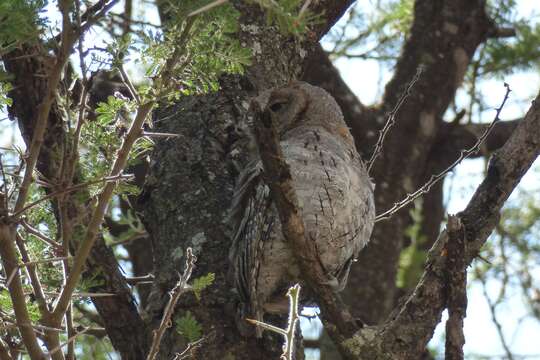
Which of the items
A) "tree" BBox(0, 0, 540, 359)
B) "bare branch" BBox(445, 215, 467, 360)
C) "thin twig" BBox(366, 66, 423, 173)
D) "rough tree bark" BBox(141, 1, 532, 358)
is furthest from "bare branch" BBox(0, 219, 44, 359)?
"thin twig" BBox(366, 66, 423, 173)

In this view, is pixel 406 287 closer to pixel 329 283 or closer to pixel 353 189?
pixel 353 189

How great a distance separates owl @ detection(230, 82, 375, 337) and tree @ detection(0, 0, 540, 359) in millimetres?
103

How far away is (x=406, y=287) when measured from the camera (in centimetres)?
611

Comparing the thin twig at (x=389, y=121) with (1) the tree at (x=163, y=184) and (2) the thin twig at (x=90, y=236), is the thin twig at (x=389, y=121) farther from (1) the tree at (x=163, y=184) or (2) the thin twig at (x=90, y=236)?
(2) the thin twig at (x=90, y=236)

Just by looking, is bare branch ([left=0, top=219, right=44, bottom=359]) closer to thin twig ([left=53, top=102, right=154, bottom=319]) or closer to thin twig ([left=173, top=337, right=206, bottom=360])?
thin twig ([left=53, top=102, right=154, bottom=319])

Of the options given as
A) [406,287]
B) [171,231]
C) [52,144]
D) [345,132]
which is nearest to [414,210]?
[406,287]

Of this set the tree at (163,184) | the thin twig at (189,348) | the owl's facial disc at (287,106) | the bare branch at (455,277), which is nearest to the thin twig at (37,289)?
the tree at (163,184)

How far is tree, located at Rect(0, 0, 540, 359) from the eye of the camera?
6.86 ft

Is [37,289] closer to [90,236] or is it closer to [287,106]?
[90,236]

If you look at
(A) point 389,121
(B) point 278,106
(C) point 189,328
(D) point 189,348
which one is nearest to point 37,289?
(D) point 189,348

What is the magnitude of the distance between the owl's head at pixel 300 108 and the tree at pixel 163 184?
14 cm

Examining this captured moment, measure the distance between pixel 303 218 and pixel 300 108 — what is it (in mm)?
646

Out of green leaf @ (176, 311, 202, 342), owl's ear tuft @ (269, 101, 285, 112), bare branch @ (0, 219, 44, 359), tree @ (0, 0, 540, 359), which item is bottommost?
bare branch @ (0, 219, 44, 359)

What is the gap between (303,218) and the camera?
2967 millimetres
